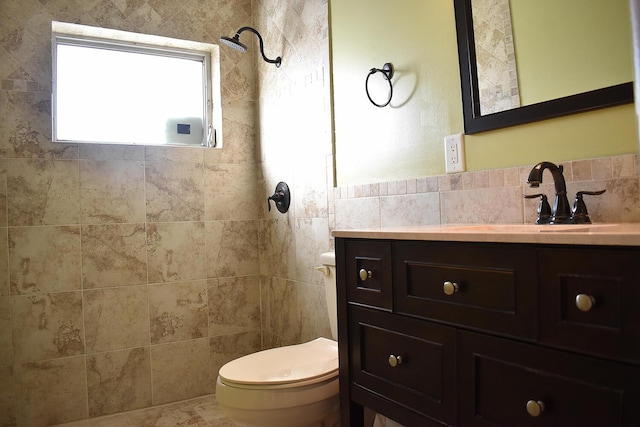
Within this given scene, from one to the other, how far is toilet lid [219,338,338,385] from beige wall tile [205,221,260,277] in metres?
1.05

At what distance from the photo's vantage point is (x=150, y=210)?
264 cm

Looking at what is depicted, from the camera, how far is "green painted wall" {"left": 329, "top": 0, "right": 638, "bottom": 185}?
47.8 inches

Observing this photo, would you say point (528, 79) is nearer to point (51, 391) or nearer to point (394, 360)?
point (394, 360)

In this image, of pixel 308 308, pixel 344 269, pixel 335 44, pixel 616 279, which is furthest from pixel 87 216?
pixel 616 279

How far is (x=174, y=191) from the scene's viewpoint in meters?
2.70

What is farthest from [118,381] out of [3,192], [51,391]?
[3,192]

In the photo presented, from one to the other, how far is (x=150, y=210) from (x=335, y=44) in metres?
1.36

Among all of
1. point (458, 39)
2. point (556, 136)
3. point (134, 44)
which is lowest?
point (556, 136)

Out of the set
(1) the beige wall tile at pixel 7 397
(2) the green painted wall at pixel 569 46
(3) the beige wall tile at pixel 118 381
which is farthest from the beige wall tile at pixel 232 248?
(2) the green painted wall at pixel 569 46

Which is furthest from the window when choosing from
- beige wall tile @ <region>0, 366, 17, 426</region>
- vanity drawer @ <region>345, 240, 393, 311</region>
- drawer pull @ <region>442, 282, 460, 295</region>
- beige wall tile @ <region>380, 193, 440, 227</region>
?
drawer pull @ <region>442, 282, 460, 295</region>

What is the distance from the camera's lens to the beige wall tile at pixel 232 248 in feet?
9.17

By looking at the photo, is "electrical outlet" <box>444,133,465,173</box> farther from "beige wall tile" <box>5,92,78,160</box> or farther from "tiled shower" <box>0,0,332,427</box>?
"beige wall tile" <box>5,92,78,160</box>

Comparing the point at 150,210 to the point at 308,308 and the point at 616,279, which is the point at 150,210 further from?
the point at 616,279

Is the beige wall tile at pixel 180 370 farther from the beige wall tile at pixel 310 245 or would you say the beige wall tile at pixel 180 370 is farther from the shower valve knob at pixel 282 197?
the shower valve knob at pixel 282 197
